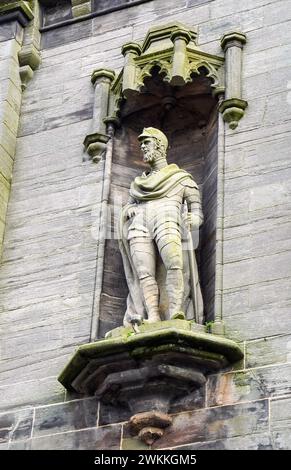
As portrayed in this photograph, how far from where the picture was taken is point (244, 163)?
1522cm

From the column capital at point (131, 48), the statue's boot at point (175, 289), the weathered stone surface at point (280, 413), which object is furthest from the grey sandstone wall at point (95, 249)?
the column capital at point (131, 48)

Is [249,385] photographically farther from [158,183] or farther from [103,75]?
[103,75]

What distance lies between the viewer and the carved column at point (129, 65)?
1603 centimetres

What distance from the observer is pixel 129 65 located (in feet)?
Result: 53.1

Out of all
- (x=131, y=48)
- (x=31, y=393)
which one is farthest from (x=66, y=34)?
(x=31, y=393)

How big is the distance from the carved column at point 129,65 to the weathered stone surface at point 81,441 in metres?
3.79

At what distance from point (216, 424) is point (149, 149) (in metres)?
3.11

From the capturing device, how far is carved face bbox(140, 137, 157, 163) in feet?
50.2

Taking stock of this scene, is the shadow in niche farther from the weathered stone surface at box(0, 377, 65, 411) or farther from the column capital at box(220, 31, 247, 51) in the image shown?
the weathered stone surface at box(0, 377, 65, 411)
